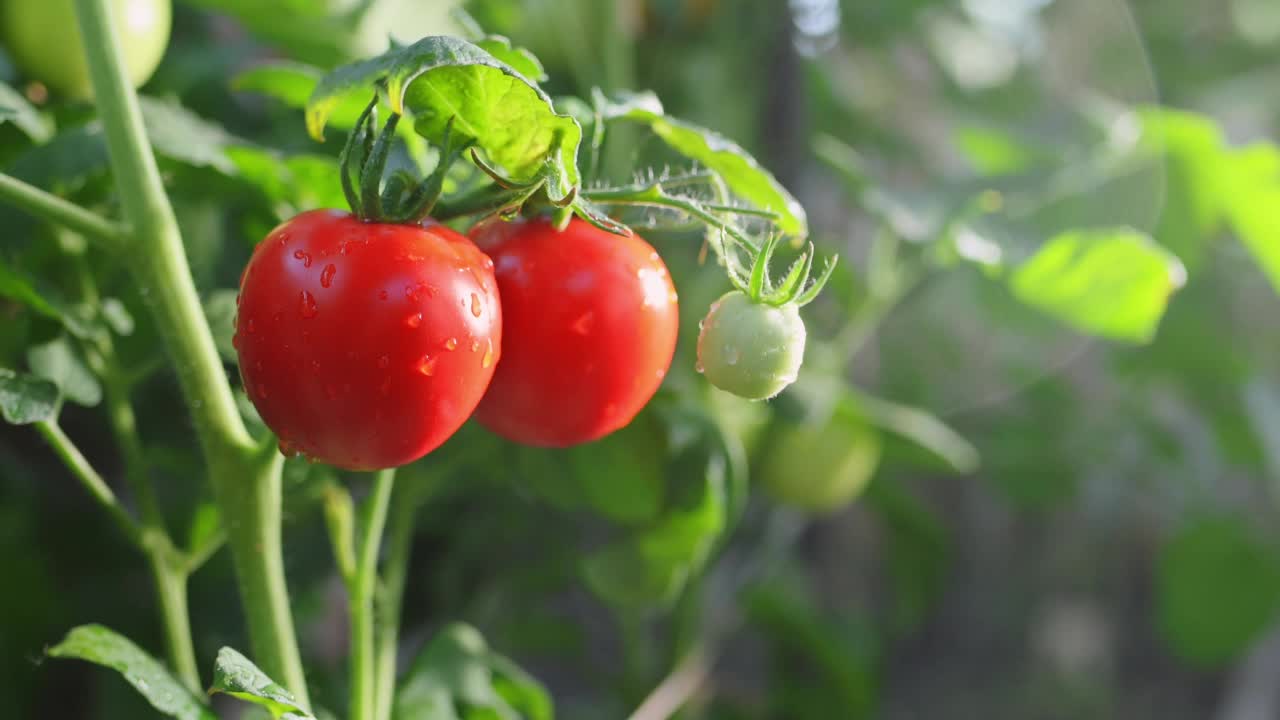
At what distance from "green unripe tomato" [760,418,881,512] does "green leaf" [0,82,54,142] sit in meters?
0.57

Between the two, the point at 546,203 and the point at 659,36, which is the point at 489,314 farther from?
the point at 659,36

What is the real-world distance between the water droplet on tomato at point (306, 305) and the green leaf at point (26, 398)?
0.43ft

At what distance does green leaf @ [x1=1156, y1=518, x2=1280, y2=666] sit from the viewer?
134cm

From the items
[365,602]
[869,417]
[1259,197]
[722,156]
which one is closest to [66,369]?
[365,602]

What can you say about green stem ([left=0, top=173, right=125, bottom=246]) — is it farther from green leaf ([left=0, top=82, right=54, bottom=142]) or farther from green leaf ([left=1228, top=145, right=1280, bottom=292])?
green leaf ([left=1228, top=145, right=1280, bottom=292])

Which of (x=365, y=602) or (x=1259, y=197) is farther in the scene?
(x=1259, y=197)

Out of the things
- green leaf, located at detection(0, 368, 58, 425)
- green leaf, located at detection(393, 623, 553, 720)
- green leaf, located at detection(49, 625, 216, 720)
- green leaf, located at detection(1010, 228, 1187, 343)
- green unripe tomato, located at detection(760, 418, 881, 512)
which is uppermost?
green leaf, located at detection(0, 368, 58, 425)

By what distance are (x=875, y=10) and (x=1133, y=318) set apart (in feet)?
1.65

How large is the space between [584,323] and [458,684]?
25cm

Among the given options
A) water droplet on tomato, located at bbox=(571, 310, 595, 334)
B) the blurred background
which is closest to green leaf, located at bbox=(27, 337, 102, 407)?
the blurred background

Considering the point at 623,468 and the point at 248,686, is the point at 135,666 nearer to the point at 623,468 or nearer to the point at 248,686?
the point at 248,686

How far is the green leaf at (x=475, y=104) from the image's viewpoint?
30 centimetres

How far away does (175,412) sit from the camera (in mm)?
707

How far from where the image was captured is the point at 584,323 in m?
0.37
